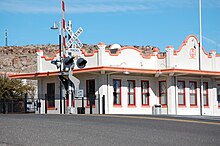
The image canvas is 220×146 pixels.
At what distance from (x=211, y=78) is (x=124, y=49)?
30.2ft

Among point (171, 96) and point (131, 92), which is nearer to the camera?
point (131, 92)

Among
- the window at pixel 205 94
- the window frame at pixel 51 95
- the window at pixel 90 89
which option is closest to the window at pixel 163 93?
the window at pixel 205 94

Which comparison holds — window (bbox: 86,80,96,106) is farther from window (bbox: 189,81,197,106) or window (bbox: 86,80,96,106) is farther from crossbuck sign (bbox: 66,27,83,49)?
window (bbox: 189,81,197,106)

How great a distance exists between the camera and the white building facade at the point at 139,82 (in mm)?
36594

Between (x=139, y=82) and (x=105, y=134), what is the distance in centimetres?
2240

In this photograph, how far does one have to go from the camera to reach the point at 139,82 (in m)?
38.8

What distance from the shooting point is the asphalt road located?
1489 centimetres

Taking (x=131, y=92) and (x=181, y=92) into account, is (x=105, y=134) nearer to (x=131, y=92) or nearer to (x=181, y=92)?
(x=131, y=92)

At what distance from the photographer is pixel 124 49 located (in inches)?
1483

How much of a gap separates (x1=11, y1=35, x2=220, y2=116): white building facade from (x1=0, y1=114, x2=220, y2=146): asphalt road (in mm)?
15666

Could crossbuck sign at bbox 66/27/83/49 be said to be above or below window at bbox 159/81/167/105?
above

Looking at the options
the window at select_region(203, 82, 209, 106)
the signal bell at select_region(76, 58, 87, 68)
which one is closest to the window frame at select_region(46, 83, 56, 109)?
the signal bell at select_region(76, 58, 87, 68)

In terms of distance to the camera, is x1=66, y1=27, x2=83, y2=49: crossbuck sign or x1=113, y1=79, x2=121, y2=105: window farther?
x1=113, y1=79, x2=121, y2=105: window

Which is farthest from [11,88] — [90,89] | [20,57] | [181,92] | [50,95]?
[20,57]
